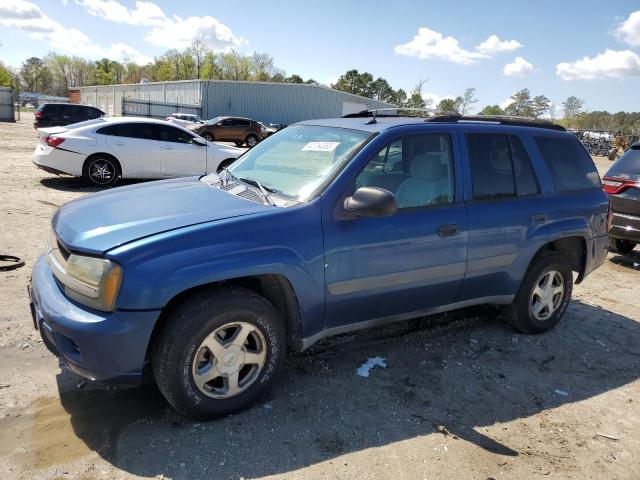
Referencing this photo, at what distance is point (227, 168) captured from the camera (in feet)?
13.9

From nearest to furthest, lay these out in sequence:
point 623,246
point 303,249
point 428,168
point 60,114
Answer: point 303,249, point 428,168, point 623,246, point 60,114

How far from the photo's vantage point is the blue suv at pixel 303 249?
2.67 m

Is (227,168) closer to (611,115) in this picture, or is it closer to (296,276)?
(296,276)

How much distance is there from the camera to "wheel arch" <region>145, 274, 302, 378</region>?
9.29 feet

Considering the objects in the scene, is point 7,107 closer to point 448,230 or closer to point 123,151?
point 123,151

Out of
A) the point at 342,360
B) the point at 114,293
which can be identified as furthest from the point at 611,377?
the point at 114,293

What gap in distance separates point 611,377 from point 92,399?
12.6ft

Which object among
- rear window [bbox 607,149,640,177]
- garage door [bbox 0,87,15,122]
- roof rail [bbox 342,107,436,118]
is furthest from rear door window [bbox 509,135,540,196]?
garage door [bbox 0,87,15,122]

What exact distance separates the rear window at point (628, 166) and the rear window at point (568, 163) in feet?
9.56

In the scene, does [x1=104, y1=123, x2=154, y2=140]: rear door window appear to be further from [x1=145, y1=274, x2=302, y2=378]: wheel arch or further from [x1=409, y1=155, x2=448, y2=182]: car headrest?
[x1=145, y1=274, x2=302, y2=378]: wheel arch

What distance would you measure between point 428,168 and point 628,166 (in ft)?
16.5

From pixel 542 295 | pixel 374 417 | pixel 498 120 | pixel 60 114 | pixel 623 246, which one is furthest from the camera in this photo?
pixel 60 114

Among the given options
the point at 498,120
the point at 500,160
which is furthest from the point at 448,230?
the point at 498,120

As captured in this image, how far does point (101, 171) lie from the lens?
10.2m
